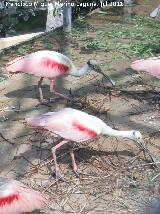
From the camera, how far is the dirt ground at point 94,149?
11.3ft

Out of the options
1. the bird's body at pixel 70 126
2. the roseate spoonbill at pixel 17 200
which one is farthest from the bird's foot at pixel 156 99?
the roseate spoonbill at pixel 17 200

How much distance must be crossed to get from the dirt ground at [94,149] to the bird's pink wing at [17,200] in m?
0.30

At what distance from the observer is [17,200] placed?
118 inches

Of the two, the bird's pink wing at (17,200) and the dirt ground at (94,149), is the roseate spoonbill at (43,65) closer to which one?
the dirt ground at (94,149)

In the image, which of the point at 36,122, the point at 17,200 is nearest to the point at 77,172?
→ the point at 36,122

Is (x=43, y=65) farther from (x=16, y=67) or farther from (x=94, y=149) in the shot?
(x=94, y=149)

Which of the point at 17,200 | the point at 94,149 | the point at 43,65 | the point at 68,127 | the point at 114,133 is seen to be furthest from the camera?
the point at 43,65

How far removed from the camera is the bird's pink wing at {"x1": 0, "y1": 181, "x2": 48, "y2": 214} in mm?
2979

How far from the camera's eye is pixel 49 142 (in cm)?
420

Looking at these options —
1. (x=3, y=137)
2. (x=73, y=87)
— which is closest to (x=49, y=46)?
(x=73, y=87)

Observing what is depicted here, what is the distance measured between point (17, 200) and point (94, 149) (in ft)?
3.87

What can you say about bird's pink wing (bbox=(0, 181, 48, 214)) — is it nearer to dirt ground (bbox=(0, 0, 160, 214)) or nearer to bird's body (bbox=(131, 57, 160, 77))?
dirt ground (bbox=(0, 0, 160, 214))

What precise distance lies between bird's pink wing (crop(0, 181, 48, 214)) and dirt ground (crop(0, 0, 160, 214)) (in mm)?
298

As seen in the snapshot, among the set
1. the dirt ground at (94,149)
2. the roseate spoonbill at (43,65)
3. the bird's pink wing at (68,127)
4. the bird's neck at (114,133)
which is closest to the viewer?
the dirt ground at (94,149)
